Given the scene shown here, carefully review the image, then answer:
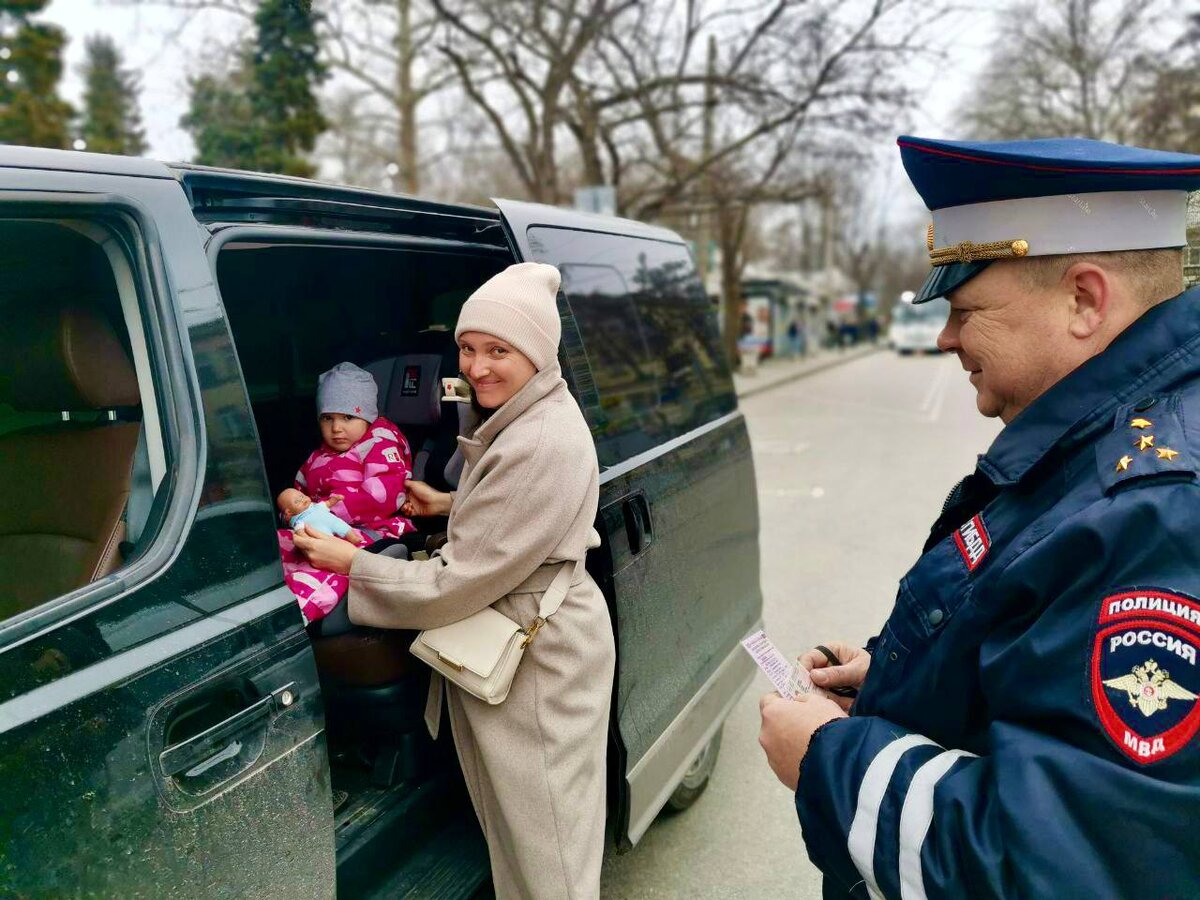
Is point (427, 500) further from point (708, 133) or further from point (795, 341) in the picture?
point (795, 341)

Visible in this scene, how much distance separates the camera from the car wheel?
2.96m

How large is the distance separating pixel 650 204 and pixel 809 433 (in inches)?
208

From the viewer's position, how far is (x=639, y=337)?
9.48 feet

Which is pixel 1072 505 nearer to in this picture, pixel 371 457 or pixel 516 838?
pixel 516 838

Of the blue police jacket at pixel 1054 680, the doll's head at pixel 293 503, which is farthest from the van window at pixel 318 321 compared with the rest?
the blue police jacket at pixel 1054 680

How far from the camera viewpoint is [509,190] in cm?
2481

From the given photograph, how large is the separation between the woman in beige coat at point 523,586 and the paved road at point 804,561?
0.87m

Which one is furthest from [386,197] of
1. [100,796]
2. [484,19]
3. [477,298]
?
[484,19]

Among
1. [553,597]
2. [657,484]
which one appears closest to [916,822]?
[553,597]

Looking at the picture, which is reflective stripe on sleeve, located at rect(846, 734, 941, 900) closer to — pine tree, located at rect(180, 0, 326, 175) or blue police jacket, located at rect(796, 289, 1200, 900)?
blue police jacket, located at rect(796, 289, 1200, 900)

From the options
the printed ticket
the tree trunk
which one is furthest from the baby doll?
the tree trunk

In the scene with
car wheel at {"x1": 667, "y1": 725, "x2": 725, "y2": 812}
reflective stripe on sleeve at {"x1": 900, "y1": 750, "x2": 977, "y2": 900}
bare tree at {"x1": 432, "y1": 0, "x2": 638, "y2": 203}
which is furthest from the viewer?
bare tree at {"x1": 432, "y1": 0, "x2": 638, "y2": 203}

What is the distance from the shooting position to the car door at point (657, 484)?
7.50ft

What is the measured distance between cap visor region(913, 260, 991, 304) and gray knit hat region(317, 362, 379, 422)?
77.3 inches
